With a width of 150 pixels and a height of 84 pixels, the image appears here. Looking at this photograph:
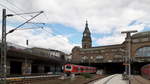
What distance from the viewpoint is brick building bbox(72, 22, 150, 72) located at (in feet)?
294

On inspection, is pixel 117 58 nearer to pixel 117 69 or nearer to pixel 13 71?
pixel 117 69

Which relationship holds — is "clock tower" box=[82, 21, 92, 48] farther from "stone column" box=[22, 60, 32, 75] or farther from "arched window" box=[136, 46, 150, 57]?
"stone column" box=[22, 60, 32, 75]

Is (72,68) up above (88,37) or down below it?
below

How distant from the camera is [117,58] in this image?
4405 inches

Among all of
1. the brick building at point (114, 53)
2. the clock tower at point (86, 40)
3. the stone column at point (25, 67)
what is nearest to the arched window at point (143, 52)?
the brick building at point (114, 53)

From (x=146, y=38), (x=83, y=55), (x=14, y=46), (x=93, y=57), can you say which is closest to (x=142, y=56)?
(x=146, y=38)

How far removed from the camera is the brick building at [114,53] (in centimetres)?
8967

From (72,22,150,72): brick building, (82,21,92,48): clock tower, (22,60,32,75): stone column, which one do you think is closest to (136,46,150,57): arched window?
(72,22,150,72): brick building

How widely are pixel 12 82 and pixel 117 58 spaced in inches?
3668

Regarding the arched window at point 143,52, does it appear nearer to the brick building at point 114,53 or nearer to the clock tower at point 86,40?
the brick building at point 114,53

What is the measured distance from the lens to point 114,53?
11281 cm

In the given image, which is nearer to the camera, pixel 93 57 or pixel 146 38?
pixel 146 38

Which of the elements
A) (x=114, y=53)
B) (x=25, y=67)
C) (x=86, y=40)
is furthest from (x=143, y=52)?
(x=25, y=67)

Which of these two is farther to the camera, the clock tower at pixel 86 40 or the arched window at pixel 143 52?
the clock tower at pixel 86 40
